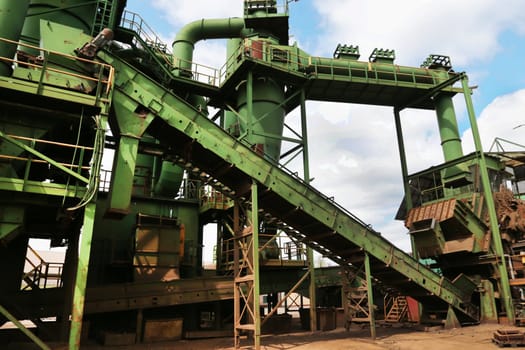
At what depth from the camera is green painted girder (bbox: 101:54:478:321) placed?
9.44 metres

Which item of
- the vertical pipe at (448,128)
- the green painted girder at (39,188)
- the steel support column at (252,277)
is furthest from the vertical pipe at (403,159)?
the green painted girder at (39,188)

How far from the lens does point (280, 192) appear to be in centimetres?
1062

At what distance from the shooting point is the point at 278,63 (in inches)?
667

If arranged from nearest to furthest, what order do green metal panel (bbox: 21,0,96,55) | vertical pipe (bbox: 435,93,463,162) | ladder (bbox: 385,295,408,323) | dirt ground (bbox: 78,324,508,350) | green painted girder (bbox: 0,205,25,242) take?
green painted girder (bbox: 0,205,25,242) < green metal panel (bbox: 21,0,96,55) < dirt ground (bbox: 78,324,508,350) < ladder (bbox: 385,295,408,323) < vertical pipe (bbox: 435,93,463,162)

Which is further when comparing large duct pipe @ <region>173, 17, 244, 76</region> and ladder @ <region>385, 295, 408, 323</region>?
large duct pipe @ <region>173, 17, 244, 76</region>

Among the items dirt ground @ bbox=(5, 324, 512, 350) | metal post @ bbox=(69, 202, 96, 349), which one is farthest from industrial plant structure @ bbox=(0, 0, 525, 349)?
dirt ground @ bbox=(5, 324, 512, 350)

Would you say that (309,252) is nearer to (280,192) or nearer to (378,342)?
(378,342)

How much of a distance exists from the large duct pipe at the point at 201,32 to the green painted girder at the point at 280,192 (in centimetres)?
1111

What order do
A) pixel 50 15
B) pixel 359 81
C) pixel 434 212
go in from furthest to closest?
pixel 359 81
pixel 434 212
pixel 50 15

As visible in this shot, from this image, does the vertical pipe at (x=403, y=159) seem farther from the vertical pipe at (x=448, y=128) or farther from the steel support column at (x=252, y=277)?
the steel support column at (x=252, y=277)

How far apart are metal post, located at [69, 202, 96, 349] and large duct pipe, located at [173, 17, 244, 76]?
46.8 ft

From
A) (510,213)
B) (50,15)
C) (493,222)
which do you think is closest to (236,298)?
(50,15)

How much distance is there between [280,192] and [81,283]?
18.2 ft

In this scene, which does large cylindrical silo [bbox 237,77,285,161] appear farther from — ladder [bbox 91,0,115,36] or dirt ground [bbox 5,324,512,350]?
dirt ground [bbox 5,324,512,350]
